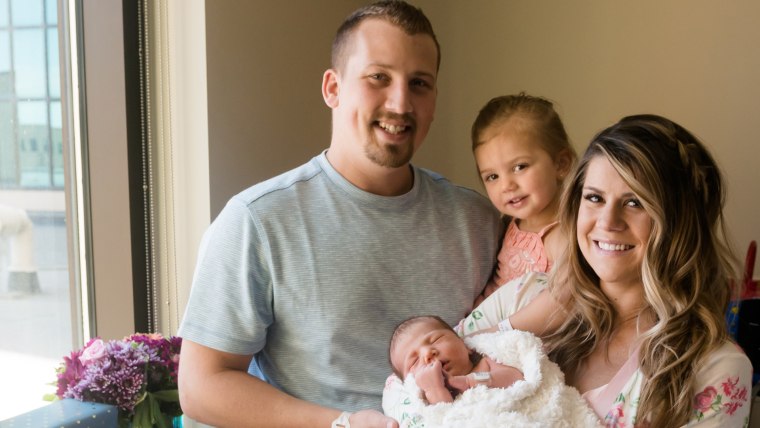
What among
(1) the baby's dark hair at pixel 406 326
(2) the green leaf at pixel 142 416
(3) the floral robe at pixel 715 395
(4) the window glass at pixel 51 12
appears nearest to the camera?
(3) the floral robe at pixel 715 395

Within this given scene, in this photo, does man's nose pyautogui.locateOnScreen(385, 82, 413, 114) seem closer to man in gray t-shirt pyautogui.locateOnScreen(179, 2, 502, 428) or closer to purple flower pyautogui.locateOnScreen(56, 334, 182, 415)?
man in gray t-shirt pyautogui.locateOnScreen(179, 2, 502, 428)

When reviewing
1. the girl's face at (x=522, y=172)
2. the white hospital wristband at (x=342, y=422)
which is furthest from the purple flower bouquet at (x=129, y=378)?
the girl's face at (x=522, y=172)

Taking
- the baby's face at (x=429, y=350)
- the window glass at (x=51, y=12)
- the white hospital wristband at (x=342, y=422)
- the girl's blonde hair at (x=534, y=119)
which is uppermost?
the window glass at (x=51, y=12)

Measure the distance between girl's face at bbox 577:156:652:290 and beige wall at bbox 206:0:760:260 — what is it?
117 centimetres

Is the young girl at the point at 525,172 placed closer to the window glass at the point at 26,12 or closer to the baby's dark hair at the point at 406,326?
the baby's dark hair at the point at 406,326

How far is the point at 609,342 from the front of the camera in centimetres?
166

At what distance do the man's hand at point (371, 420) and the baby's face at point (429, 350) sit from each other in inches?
4.6

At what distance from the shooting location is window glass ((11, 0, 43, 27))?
2051mm

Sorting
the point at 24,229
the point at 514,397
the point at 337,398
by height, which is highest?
the point at 24,229

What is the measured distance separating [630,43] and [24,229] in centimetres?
227

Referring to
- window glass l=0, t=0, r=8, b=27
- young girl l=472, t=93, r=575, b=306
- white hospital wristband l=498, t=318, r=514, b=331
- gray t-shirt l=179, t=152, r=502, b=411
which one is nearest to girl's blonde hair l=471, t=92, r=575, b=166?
young girl l=472, t=93, r=575, b=306

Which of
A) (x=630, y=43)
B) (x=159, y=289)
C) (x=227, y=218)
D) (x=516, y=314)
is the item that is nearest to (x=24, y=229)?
(x=159, y=289)

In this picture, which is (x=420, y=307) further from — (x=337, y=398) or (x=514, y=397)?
(x=514, y=397)

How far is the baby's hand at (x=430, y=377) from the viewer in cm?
159
